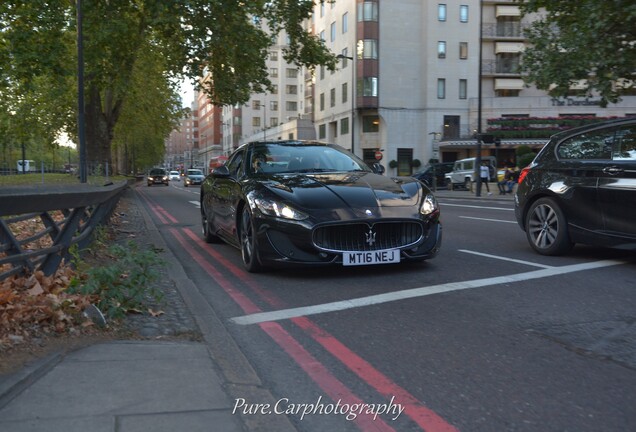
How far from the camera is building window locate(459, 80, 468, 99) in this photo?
4869 centimetres

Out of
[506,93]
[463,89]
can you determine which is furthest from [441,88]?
[506,93]

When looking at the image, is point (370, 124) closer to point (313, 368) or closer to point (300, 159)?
point (300, 159)

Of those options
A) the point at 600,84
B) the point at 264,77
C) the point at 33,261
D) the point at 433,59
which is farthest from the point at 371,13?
the point at 33,261

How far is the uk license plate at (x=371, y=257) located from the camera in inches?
225

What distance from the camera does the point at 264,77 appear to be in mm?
26109

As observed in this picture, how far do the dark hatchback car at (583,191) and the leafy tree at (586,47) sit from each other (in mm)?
9013

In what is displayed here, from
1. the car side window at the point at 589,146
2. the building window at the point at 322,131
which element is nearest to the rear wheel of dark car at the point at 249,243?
the car side window at the point at 589,146

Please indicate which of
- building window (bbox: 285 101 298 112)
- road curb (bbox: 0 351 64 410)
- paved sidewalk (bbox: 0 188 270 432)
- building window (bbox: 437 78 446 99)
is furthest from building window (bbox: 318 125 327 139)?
road curb (bbox: 0 351 64 410)

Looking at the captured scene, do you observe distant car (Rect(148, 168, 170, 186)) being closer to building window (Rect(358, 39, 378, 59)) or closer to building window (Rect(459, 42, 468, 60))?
building window (Rect(358, 39, 378, 59))

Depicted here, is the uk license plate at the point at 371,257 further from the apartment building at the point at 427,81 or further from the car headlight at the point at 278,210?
the apartment building at the point at 427,81

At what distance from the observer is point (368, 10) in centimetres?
4678

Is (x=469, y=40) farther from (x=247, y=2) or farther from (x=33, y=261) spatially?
(x=33, y=261)

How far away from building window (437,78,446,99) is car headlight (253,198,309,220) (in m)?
44.5

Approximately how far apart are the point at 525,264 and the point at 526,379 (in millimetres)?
3641
